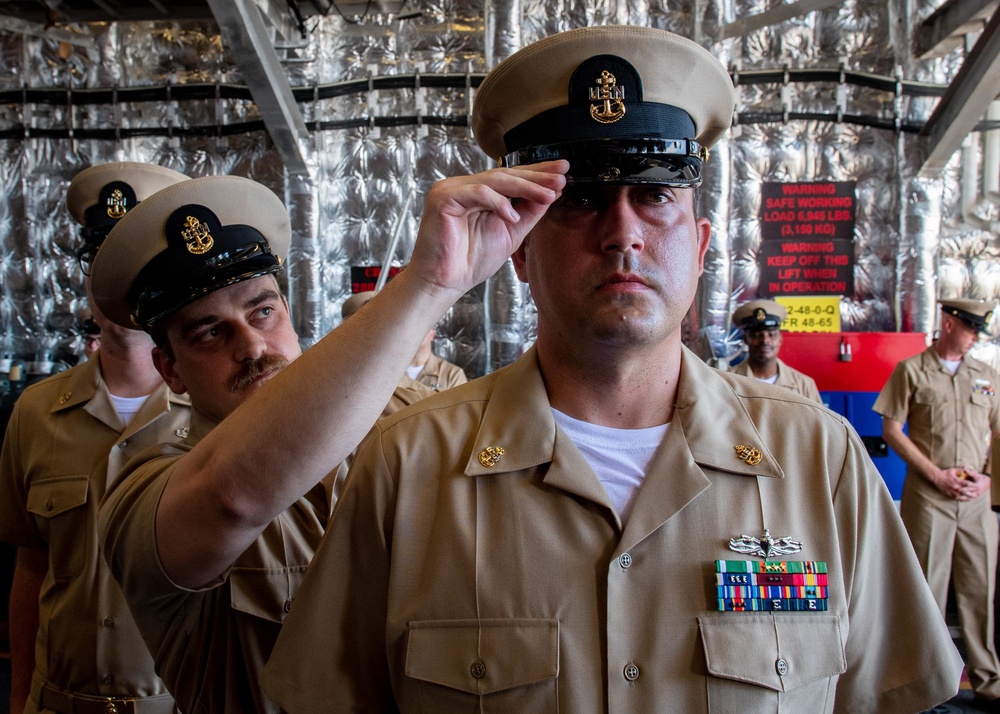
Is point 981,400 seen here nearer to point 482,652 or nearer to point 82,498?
point 482,652

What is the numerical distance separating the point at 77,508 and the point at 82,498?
0.03 meters

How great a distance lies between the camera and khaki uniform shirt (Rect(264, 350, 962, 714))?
1075mm

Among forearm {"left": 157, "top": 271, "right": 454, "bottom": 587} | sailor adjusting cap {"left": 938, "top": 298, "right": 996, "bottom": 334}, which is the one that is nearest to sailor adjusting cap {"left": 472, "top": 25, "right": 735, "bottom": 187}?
forearm {"left": 157, "top": 271, "right": 454, "bottom": 587}

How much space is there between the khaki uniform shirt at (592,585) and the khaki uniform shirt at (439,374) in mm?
3933

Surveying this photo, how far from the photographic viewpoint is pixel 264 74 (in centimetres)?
492

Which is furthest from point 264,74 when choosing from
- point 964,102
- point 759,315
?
point 964,102

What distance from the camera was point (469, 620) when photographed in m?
1.10

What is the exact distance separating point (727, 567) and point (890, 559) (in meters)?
0.30

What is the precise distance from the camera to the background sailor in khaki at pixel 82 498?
196 centimetres

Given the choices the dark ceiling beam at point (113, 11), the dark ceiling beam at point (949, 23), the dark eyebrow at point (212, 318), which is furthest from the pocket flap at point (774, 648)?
the dark ceiling beam at point (113, 11)

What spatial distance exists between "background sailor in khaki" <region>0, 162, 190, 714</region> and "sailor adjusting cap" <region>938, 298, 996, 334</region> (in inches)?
176

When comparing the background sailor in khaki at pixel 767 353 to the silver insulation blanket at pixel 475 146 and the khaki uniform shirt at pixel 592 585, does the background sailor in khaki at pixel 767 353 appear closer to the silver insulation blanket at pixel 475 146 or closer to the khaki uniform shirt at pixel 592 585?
the silver insulation blanket at pixel 475 146

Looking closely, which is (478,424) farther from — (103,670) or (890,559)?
(103,670)

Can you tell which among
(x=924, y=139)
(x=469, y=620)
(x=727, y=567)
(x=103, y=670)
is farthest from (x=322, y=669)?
(x=924, y=139)
